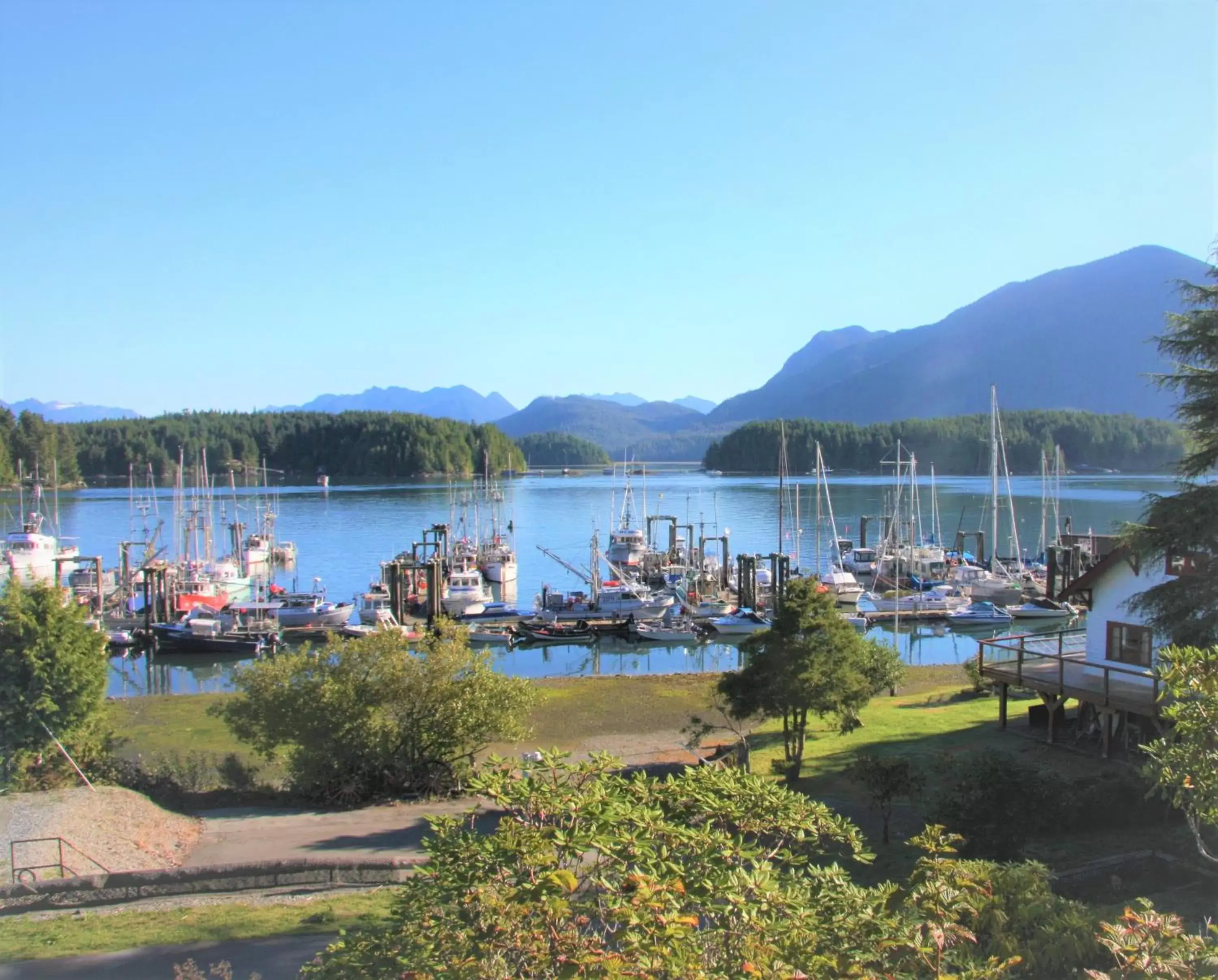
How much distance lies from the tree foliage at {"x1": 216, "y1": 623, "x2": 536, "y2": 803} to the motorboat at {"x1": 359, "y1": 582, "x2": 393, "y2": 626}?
25593 millimetres

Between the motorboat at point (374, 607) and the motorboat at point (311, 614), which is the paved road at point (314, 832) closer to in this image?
the motorboat at point (374, 607)

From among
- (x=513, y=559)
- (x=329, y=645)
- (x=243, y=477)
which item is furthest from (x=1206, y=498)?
(x=243, y=477)

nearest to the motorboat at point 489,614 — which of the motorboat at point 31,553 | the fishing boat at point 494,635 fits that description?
the fishing boat at point 494,635

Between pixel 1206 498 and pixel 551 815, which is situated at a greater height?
pixel 1206 498

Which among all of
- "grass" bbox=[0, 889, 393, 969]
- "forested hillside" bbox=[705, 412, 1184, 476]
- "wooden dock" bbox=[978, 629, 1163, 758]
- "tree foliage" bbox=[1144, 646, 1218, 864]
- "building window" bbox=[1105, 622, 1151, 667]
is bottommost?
"grass" bbox=[0, 889, 393, 969]

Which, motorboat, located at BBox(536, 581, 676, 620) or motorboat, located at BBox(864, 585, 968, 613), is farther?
motorboat, located at BBox(864, 585, 968, 613)

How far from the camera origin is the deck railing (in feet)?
51.9

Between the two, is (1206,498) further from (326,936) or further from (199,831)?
(199,831)

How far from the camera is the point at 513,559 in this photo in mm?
66250

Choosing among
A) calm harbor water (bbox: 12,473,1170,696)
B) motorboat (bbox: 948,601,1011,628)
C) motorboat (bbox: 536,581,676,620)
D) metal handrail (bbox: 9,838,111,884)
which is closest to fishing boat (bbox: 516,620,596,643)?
calm harbor water (bbox: 12,473,1170,696)

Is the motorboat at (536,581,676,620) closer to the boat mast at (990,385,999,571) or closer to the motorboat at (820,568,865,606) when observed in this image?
the motorboat at (820,568,865,606)

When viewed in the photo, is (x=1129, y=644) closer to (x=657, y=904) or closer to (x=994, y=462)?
(x=657, y=904)

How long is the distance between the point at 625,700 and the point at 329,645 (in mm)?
13339

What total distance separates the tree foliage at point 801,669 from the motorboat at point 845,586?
32967 mm
